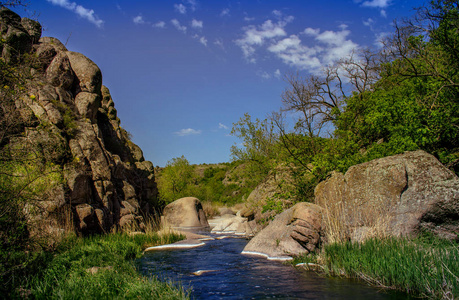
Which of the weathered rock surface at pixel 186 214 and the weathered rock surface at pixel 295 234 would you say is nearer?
the weathered rock surface at pixel 295 234

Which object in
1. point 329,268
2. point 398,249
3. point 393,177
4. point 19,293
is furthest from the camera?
point 393,177

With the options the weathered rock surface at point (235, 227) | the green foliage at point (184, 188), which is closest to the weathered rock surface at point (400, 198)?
the weathered rock surface at point (235, 227)

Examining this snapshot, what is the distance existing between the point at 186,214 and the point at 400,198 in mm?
17922

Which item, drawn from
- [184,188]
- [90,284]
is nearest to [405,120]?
[90,284]

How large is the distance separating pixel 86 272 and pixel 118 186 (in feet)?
49.9

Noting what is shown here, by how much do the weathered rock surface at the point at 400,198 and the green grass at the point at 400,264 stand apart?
2.09 ft

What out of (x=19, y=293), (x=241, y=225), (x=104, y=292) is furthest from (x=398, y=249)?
(x=241, y=225)

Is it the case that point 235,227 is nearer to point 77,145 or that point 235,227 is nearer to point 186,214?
point 186,214

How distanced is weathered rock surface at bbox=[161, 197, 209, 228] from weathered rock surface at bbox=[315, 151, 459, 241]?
15540mm

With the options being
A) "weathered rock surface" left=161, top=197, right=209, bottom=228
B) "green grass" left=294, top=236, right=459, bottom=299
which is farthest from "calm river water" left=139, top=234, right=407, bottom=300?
"weathered rock surface" left=161, top=197, right=209, bottom=228

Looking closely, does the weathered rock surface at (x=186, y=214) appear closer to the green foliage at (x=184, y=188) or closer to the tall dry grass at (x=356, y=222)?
the green foliage at (x=184, y=188)

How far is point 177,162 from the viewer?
43.9 meters

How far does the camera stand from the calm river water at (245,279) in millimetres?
6102

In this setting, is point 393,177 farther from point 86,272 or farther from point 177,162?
point 177,162
